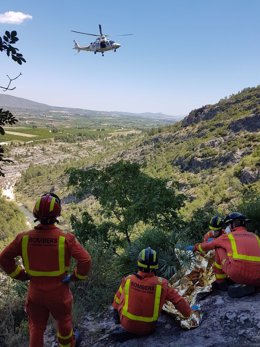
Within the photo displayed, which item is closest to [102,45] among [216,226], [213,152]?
[213,152]

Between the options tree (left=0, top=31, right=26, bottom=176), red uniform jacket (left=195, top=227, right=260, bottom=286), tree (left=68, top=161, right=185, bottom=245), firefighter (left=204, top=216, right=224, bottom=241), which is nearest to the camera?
tree (left=0, top=31, right=26, bottom=176)

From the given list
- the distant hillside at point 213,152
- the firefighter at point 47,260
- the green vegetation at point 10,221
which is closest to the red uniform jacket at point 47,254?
the firefighter at point 47,260

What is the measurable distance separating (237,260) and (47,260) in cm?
270

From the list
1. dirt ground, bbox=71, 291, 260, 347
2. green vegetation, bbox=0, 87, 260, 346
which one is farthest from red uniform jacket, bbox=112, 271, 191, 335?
green vegetation, bbox=0, 87, 260, 346

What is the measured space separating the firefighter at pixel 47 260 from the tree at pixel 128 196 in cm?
764

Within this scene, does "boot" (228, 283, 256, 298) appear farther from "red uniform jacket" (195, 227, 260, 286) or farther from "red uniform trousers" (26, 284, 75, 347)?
"red uniform trousers" (26, 284, 75, 347)

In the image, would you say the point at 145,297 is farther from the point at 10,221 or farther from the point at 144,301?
the point at 10,221

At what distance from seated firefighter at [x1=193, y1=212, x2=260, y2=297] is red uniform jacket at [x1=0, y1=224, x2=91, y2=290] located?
7.32 feet

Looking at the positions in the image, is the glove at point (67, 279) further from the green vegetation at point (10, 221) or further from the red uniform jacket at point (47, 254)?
the green vegetation at point (10, 221)

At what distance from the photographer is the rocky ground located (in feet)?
15.3

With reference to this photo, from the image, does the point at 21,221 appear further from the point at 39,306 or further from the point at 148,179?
the point at 39,306

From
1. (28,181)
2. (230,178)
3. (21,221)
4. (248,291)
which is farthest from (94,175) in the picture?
(28,181)

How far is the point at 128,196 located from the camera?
1370cm

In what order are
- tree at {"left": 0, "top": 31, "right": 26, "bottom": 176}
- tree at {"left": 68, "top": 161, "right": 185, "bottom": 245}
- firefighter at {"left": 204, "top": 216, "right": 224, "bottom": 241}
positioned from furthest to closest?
1. tree at {"left": 68, "top": 161, "right": 185, "bottom": 245}
2. firefighter at {"left": 204, "top": 216, "right": 224, "bottom": 241}
3. tree at {"left": 0, "top": 31, "right": 26, "bottom": 176}
